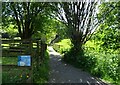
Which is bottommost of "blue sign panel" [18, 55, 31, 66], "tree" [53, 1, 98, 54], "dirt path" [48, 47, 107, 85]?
"dirt path" [48, 47, 107, 85]

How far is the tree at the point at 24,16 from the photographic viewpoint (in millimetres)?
23028

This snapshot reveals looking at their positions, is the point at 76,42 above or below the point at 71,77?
above

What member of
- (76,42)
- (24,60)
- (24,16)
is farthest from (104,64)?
(24,16)

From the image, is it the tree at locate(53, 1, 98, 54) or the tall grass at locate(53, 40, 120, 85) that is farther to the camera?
the tree at locate(53, 1, 98, 54)

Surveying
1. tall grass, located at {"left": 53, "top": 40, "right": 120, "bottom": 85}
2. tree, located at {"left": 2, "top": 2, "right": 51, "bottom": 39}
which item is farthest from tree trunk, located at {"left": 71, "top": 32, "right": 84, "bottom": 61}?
tree, located at {"left": 2, "top": 2, "right": 51, "bottom": 39}

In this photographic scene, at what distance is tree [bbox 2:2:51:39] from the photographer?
23.0 metres

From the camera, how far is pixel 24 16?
2473cm

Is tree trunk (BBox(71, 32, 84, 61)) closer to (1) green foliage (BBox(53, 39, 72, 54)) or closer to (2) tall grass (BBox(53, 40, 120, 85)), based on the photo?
(1) green foliage (BBox(53, 39, 72, 54))

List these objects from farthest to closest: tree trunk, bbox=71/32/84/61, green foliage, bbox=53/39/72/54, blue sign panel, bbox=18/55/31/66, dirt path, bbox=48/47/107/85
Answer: green foliage, bbox=53/39/72/54, tree trunk, bbox=71/32/84/61, dirt path, bbox=48/47/107/85, blue sign panel, bbox=18/55/31/66

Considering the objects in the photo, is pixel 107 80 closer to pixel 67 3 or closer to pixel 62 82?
pixel 62 82

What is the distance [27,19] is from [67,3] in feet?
24.6

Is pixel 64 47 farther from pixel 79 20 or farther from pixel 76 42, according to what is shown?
pixel 79 20

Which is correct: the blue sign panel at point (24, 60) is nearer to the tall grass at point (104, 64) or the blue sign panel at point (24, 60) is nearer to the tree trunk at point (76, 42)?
the tall grass at point (104, 64)

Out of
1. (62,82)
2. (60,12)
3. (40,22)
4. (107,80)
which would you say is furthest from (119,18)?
(40,22)
